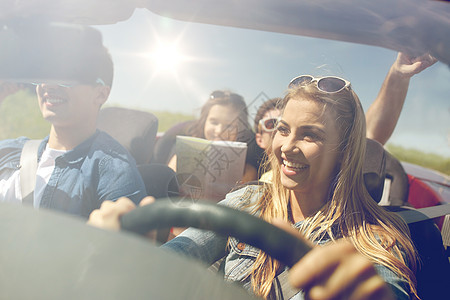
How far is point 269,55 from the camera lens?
117cm

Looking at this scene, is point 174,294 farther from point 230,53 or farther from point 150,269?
point 230,53

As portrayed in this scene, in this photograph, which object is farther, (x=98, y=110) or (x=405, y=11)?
(x=405, y=11)

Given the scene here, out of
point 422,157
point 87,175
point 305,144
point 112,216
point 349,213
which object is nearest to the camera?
point 112,216

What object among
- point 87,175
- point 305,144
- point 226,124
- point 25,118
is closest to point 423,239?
point 305,144

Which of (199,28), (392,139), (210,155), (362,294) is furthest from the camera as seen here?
(392,139)

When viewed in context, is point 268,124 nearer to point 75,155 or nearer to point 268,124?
point 268,124

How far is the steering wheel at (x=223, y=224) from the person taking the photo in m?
0.69

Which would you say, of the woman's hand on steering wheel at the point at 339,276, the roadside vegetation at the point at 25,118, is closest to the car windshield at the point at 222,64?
the roadside vegetation at the point at 25,118

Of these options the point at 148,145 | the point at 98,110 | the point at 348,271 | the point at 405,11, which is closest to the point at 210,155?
the point at 148,145

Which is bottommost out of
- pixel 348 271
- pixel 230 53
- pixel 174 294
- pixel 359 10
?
pixel 174 294

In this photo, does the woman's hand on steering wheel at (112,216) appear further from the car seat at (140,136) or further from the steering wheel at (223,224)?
the car seat at (140,136)

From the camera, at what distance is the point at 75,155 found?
1.14 meters

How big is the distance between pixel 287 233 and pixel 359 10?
981mm

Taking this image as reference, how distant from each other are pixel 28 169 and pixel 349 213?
3.60 feet
